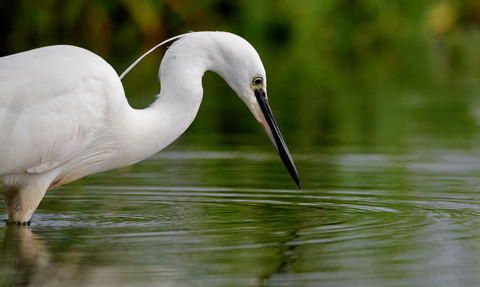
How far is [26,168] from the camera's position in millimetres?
4754

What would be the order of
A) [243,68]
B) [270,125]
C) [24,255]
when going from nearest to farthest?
1. [24,255]
2. [243,68]
3. [270,125]

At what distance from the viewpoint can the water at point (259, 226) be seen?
3.70 meters

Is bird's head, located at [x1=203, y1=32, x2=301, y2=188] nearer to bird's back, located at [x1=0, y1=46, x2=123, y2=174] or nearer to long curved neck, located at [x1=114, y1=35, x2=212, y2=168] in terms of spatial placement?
long curved neck, located at [x1=114, y1=35, x2=212, y2=168]

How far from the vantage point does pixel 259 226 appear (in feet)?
15.6

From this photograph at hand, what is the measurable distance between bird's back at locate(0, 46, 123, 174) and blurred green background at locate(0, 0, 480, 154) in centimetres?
342

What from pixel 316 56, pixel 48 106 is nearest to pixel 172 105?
pixel 48 106

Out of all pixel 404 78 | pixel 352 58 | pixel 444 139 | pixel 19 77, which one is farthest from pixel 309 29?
pixel 19 77

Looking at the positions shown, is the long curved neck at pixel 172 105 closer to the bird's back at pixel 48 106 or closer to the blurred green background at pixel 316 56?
the bird's back at pixel 48 106

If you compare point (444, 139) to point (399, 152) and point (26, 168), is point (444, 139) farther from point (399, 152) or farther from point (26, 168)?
point (26, 168)

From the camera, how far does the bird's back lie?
4645 mm

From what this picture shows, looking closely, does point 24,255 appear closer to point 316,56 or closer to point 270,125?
point 270,125

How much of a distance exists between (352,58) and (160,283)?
17676 millimetres

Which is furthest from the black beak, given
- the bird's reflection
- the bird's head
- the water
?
the bird's reflection

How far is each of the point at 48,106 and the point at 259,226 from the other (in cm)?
135
